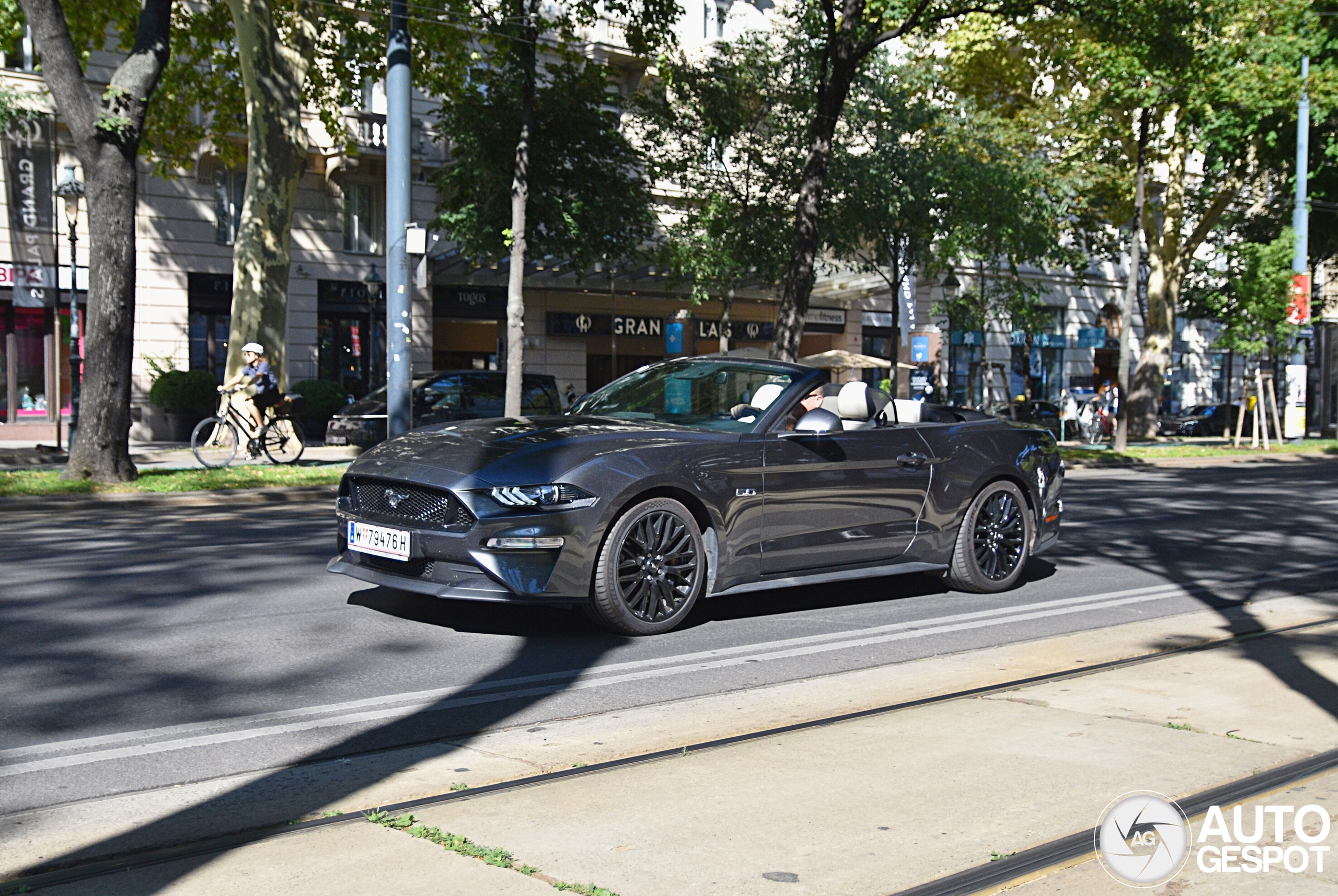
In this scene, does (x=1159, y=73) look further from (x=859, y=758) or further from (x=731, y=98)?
(x=859, y=758)

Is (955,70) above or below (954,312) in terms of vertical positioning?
above

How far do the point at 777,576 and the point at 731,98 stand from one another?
22.6 m

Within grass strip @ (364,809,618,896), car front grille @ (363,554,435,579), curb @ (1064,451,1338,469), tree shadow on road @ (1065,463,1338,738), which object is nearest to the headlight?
car front grille @ (363,554,435,579)

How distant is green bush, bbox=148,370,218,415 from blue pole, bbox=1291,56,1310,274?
80.8 feet

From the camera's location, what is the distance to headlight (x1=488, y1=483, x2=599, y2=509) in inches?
236

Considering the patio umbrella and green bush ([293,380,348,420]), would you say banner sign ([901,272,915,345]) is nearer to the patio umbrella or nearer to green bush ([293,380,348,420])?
the patio umbrella

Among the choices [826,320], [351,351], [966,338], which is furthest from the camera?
[966,338]

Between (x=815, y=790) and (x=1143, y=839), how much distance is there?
97 centimetres

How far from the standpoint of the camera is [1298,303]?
2975cm

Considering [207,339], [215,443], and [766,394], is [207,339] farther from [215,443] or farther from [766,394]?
[766,394]

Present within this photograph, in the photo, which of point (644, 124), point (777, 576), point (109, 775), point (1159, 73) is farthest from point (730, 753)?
point (644, 124)

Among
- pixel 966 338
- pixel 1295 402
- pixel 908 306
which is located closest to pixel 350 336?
pixel 908 306

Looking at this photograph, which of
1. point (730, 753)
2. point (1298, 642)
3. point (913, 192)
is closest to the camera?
point (730, 753)

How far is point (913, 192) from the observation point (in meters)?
30.8
